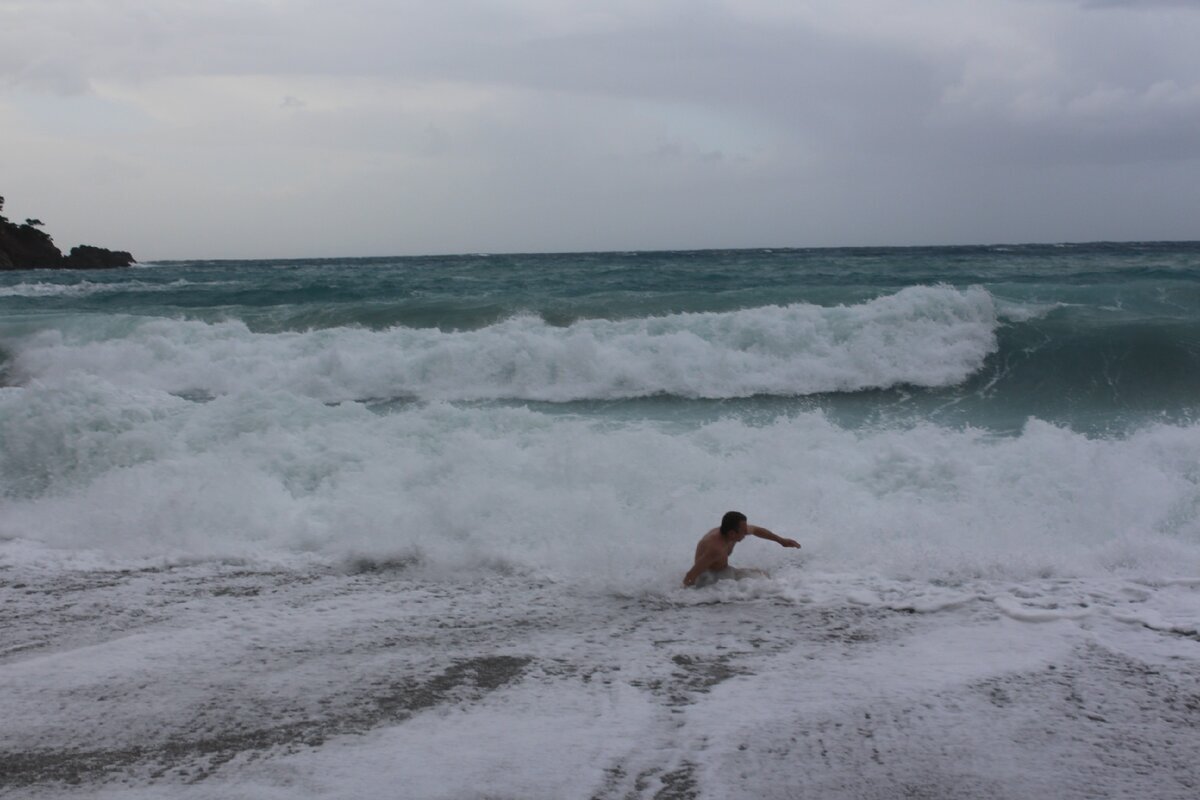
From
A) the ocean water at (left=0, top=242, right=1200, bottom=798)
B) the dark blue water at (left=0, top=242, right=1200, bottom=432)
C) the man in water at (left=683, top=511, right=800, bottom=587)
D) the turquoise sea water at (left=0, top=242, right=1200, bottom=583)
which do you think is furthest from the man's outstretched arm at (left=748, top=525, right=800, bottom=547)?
the dark blue water at (left=0, top=242, right=1200, bottom=432)

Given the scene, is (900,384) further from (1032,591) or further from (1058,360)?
(1032,591)

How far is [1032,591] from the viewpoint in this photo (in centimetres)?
567

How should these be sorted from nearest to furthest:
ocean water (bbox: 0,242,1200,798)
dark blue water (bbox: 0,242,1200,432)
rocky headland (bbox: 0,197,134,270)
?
ocean water (bbox: 0,242,1200,798)
dark blue water (bbox: 0,242,1200,432)
rocky headland (bbox: 0,197,134,270)

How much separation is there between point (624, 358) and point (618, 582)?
24.2 feet

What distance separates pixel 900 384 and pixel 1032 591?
7.14 metres

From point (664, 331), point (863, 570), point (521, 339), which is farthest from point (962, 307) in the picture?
point (863, 570)

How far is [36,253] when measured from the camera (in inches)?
2106

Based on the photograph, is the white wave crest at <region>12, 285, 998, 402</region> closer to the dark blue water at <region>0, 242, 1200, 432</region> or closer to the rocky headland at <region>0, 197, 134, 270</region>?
the dark blue water at <region>0, 242, 1200, 432</region>

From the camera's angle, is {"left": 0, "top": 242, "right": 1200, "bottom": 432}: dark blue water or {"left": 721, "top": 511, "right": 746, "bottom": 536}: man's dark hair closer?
{"left": 721, "top": 511, "right": 746, "bottom": 536}: man's dark hair

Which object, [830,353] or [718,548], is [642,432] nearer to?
[718,548]

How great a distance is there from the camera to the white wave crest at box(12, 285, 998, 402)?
12.9 metres

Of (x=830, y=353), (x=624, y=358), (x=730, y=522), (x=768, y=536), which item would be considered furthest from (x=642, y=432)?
(x=830, y=353)

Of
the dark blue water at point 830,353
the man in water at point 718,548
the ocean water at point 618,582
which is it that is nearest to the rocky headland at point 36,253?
the dark blue water at point 830,353

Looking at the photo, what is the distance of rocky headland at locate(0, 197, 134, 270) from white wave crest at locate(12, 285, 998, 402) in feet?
143
